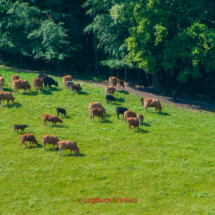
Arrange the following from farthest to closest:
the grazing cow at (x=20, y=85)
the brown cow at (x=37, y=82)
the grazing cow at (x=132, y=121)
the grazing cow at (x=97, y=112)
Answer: the brown cow at (x=37, y=82) < the grazing cow at (x=20, y=85) < the grazing cow at (x=97, y=112) < the grazing cow at (x=132, y=121)

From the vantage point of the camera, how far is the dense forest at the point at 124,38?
30516 mm

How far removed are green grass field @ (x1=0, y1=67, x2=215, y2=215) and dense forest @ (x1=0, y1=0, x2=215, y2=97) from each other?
8.86 meters

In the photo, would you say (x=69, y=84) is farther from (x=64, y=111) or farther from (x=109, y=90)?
(x=64, y=111)

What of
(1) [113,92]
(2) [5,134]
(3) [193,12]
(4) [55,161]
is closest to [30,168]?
(4) [55,161]

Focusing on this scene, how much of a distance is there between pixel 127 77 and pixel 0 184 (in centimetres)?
2878

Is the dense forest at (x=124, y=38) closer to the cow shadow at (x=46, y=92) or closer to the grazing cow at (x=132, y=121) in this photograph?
the cow shadow at (x=46, y=92)

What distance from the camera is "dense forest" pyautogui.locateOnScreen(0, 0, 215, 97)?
3052 centimetres

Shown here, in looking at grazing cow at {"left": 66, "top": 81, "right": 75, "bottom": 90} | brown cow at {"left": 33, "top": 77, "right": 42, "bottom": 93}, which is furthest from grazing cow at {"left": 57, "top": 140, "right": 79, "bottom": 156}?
grazing cow at {"left": 66, "top": 81, "right": 75, "bottom": 90}

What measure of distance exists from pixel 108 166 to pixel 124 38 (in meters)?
21.9

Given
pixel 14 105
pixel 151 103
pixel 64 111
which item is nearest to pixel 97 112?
pixel 64 111

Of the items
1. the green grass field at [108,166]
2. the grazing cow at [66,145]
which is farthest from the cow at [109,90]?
the grazing cow at [66,145]

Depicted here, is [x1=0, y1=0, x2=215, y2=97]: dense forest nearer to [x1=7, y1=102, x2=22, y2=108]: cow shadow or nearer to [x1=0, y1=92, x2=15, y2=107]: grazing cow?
[x1=7, y1=102, x2=22, y2=108]: cow shadow

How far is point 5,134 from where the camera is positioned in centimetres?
2027

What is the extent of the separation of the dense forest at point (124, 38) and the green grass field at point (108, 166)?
886 cm
